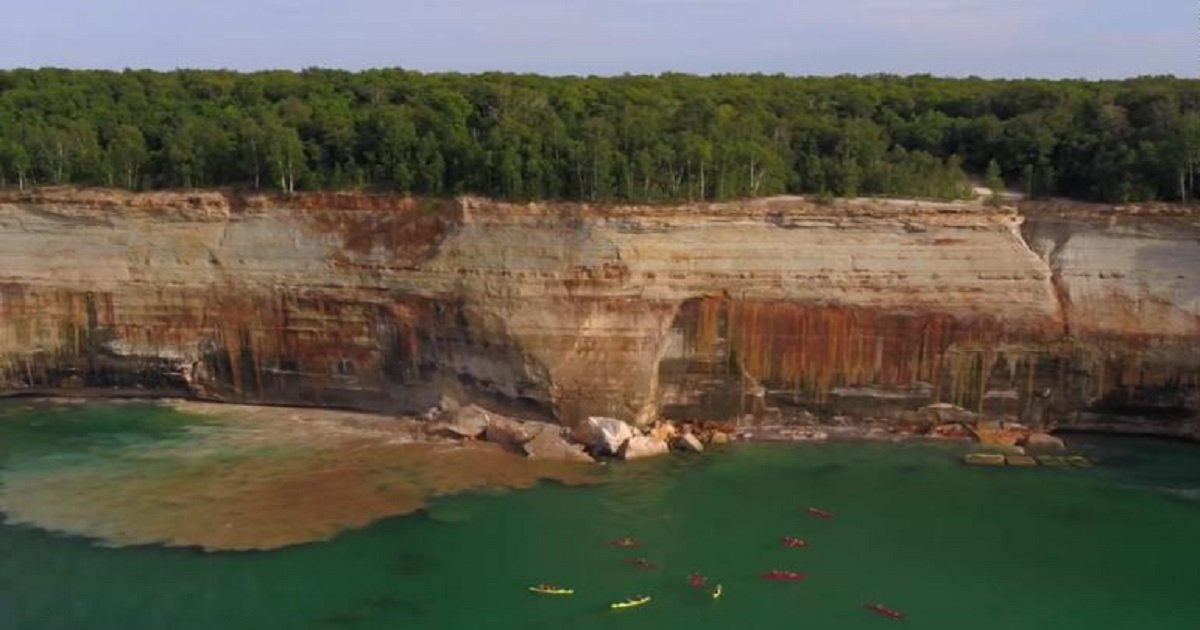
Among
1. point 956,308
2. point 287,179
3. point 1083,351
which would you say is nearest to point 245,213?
point 287,179

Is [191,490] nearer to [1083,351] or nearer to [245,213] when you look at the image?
[245,213]

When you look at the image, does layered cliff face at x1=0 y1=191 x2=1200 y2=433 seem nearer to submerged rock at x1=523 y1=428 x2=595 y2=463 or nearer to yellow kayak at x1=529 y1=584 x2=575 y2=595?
submerged rock at x1=523 y1=428 x2=595 y2=463

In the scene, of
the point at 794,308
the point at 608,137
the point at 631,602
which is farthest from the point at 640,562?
the point at 608,137

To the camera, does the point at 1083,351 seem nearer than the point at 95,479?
No

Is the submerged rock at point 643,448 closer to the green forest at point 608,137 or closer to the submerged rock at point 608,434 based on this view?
the submerged rock at point 608,434

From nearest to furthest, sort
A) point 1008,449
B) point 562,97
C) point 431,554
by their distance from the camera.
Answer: point 431,554, point 1008,449, point 562,97

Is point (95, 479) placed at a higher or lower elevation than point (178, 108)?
lower

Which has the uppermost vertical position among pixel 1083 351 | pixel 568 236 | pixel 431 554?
pixel 568 236
